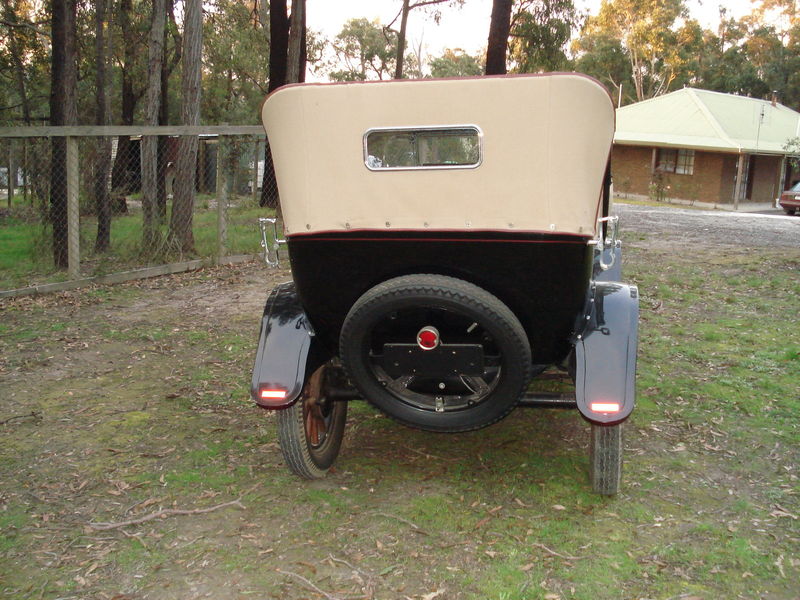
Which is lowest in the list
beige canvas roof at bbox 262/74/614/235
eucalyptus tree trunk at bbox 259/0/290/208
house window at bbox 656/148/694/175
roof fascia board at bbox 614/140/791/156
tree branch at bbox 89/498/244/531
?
tree branch at bbox 89/498/244/531

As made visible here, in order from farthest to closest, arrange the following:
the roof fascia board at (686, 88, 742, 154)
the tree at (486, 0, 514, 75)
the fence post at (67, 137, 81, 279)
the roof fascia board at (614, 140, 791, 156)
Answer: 1. the roof fascia board at (686, 88, 742, 154)
2. the roof fascia board at (614, 140, 791, 156)
3. the tree at (486, 0, 514, 75)
4. the fence post at (67, 137, 81, 279)

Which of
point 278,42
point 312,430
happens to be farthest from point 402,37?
point 312,430

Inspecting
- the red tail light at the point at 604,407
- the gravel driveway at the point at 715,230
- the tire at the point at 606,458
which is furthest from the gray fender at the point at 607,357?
the gravel driveway at the point at 715,230

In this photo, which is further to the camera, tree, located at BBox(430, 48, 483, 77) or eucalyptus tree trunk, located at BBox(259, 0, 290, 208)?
tree, located at BBox(430, 48, 483, 77)

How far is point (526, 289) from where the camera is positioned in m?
3.21

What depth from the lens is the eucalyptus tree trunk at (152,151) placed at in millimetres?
8969

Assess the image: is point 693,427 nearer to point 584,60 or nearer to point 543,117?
point 543,117

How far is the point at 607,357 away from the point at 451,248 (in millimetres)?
871

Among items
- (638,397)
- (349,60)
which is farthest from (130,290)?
(349,60)

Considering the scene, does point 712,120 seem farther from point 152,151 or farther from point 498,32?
point 152,151

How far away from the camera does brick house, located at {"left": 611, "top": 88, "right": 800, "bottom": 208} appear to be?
28.2 meters

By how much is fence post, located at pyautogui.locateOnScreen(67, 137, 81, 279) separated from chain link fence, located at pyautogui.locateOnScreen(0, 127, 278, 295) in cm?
1

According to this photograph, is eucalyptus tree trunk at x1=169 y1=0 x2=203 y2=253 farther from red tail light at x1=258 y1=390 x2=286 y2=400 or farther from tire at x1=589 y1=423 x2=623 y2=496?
tire at x1=589 y1=423 x2=623 y2=496

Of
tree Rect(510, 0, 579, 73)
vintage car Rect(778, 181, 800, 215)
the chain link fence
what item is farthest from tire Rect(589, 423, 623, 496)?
vintage car Rect(778, 181, 800, 215)
